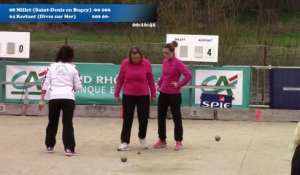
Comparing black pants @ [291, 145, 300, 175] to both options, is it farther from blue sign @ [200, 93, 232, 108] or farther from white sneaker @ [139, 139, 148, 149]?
blue sign @ [200, 93, 232, 108]

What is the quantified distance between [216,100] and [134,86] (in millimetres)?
4393

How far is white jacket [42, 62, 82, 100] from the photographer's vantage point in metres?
9.99

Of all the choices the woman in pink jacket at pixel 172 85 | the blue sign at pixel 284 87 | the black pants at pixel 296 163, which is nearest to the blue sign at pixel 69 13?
the blue sign at pixel 284 87

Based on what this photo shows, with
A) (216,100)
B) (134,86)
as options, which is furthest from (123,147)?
(216,100)

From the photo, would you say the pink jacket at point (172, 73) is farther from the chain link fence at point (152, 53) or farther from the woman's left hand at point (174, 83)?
the chain link fence at point (152, 53)

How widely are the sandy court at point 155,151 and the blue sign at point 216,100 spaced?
642 mm

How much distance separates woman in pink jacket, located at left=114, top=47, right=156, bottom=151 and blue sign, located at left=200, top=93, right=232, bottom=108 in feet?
13.3

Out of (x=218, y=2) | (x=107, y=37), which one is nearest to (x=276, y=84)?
(x=218, y=2)

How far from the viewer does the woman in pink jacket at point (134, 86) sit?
10.3 meters

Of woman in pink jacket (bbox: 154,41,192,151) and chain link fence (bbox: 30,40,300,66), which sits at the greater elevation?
chain link fence (bbox: 30,40,300,66)

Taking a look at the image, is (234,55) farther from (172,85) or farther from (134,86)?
(134,86)

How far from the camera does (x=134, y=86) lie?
33.9 feet

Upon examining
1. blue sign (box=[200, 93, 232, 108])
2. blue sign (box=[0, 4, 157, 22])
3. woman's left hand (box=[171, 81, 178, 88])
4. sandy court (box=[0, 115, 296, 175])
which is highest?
blue sign (box=[0, 4, 157, 22])

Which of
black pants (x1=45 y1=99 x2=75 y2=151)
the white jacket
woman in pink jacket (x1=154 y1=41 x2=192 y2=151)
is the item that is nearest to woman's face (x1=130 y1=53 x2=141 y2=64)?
woman in pink jacket (x1=154 y1=41 x2=192 y2=151)
